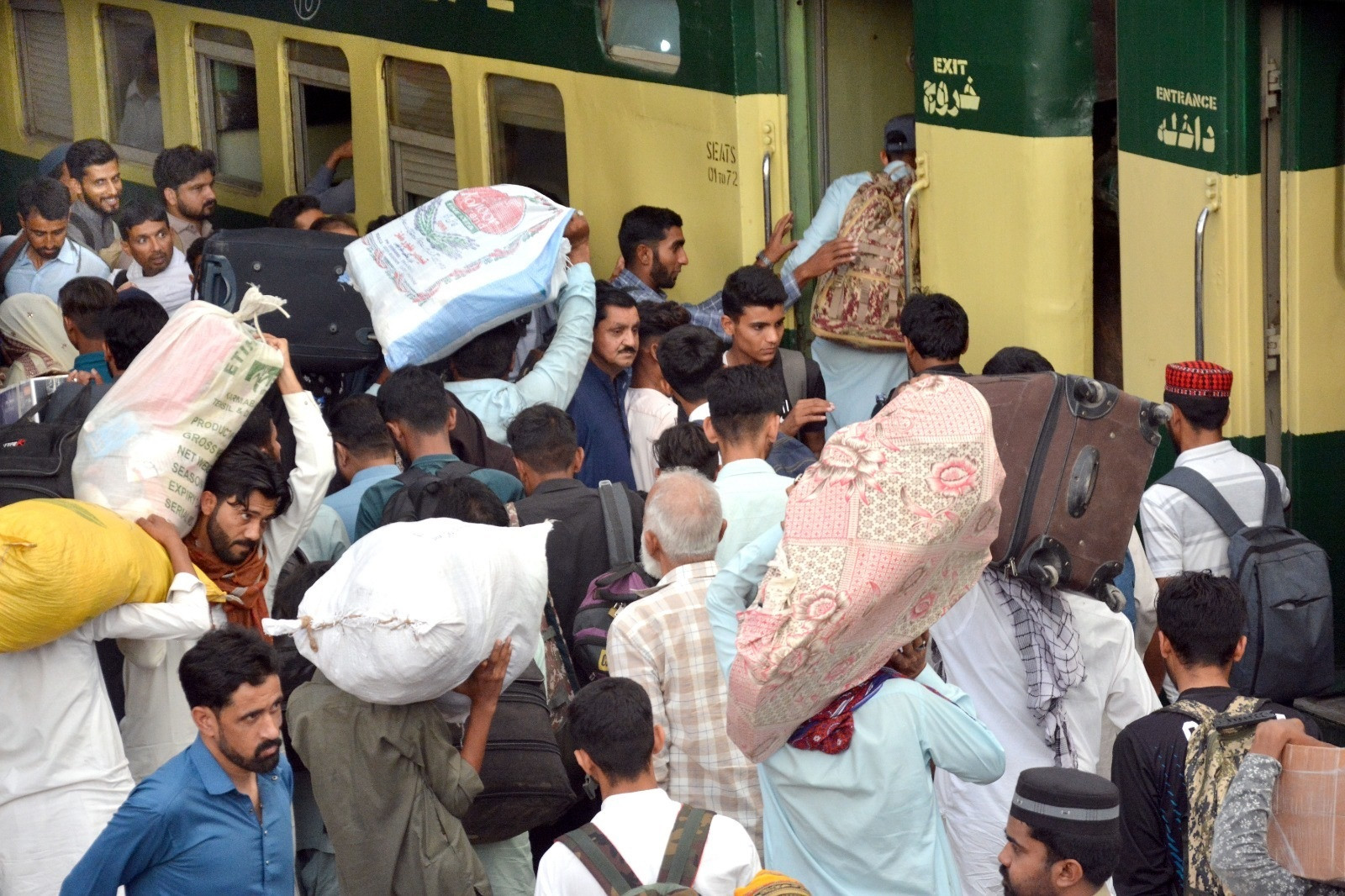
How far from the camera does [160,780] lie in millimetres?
2891

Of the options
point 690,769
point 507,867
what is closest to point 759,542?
point 690,769

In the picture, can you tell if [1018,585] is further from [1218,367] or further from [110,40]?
[110,40]

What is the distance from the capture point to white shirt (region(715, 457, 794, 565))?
3.73m

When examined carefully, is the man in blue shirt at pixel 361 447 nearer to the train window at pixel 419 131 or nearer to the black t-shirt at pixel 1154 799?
the black t-shirt at pixel 1154 799

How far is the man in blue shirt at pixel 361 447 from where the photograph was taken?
446 cm

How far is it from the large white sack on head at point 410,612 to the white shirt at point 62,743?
0.40 meters

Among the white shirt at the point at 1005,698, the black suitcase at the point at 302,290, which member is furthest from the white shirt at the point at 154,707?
the black suitcase at the point at 302,290

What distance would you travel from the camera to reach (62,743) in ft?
10.8

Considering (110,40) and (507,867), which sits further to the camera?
(110,40)

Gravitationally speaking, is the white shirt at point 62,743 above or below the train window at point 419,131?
below

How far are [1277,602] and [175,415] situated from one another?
2.47 m

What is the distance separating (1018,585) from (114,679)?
74.7 inches

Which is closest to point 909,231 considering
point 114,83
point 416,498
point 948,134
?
point 948,134

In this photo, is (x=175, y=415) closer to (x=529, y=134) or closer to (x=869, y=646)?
(x=869, y=646)
